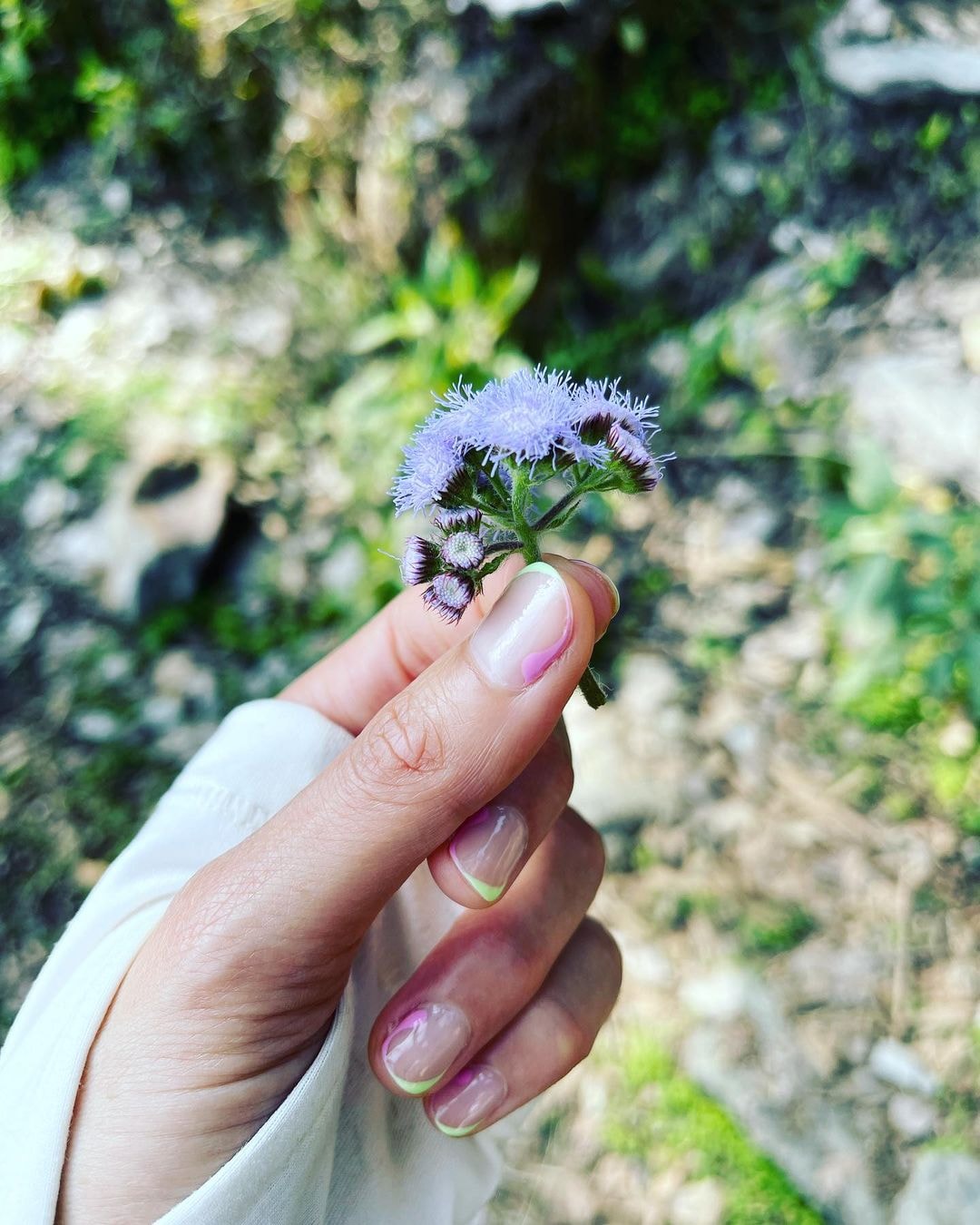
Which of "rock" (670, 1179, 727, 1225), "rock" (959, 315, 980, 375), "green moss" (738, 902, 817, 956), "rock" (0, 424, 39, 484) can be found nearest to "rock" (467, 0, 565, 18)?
"rock" (959, 315, 980, 375)

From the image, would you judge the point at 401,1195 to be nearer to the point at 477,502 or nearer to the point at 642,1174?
the point at 642,1174

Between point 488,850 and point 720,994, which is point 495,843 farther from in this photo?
point 720,994

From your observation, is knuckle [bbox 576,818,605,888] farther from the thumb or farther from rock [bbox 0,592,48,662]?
rock [bbox 0,592,48,662]

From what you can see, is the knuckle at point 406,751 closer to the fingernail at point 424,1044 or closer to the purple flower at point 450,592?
the purple flower at point 450,592

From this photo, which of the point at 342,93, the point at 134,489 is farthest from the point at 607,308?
the point at 134,489

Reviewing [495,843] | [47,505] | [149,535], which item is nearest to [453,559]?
[495,843]

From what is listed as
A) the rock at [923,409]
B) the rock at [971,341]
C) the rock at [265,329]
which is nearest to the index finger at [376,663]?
the rock at [923,409]
